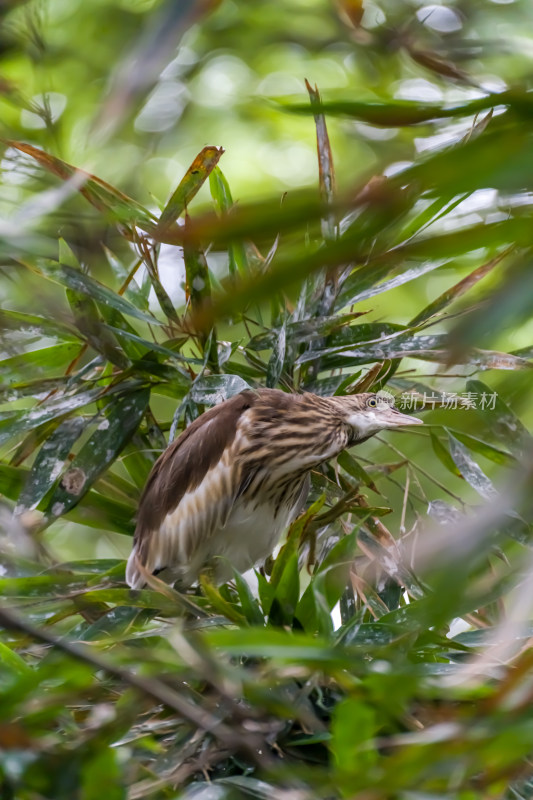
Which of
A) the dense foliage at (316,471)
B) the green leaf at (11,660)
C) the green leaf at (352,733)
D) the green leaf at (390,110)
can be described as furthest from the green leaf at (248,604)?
the green leaf at (390,110)

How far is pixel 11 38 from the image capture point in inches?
121

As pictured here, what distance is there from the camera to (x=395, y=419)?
225cm

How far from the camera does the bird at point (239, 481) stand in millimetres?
2238

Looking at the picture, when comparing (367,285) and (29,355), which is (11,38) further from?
(367,285)

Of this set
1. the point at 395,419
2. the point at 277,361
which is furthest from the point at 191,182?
the point at 395,419

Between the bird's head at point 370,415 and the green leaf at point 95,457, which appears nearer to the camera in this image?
the green leaf at point 95,457

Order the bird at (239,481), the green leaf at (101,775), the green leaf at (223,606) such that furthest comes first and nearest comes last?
the bird at (239,481), the green leaf at (223,606), the green leaf at (101,775)

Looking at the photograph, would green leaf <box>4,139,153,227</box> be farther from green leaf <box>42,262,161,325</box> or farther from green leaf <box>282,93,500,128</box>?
green leaf <box>282,93,500,128</box>

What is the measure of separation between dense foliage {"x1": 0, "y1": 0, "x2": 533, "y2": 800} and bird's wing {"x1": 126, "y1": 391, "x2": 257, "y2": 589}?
0.10 m

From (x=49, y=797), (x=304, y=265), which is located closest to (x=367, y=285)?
(x=49, y=797)

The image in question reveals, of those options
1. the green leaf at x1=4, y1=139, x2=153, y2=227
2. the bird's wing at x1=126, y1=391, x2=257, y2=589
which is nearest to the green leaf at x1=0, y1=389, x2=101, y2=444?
the bird's wing at x1=126, y1=391, x2=257, y2=589

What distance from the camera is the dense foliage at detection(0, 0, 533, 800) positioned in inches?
23.3

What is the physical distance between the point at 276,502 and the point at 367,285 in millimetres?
578

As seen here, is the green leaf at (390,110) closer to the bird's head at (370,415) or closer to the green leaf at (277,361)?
the green leaf at (277,361)
